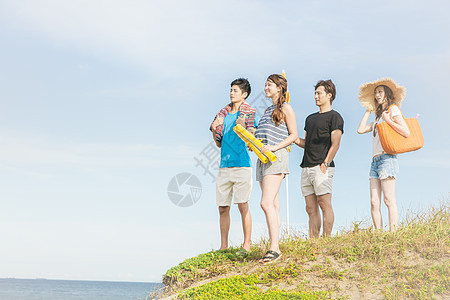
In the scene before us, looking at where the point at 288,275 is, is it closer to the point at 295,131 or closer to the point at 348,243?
the point at 348,243

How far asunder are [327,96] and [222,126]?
75.1 inches

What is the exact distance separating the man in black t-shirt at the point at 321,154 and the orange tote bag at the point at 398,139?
2.26 ft

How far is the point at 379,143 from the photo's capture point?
7.10 metres

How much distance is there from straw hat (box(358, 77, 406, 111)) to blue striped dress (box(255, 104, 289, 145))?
214 centimetres

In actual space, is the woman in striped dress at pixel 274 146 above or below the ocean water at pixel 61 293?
above

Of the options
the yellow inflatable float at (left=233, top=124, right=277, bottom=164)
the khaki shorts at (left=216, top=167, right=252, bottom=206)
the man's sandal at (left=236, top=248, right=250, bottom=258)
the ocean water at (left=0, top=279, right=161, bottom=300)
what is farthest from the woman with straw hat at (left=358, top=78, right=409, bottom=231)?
the ocean water at (left=0, top=279, right=161, bottom=300)

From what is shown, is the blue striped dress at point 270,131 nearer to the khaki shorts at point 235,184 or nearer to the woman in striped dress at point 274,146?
the woman in striped dress at point 274,146

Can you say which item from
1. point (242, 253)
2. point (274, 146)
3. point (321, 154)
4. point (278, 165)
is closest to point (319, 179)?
point (321, 154)

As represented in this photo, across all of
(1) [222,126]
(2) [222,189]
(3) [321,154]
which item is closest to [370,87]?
(3) [321,154]

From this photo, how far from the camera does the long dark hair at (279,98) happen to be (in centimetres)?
649

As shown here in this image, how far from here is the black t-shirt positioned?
273 inches

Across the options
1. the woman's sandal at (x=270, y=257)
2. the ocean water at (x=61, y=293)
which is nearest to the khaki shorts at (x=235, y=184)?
the woman's sandal at (x=270, y=257)

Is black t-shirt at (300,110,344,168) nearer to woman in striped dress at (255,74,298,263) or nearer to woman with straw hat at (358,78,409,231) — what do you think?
woman in striped dress at (255,74,298,263)

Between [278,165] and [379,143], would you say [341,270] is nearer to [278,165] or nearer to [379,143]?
[278,165]
